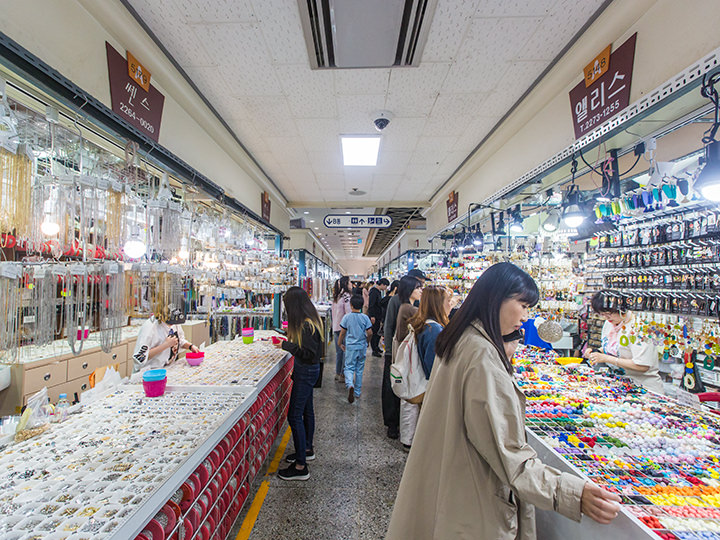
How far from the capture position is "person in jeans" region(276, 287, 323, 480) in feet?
10.6

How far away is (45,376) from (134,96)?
3.38 m

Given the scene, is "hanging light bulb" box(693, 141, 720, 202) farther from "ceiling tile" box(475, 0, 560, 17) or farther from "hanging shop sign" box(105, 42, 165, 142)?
"hanging shop sign" box(105, 42, 165, 142)

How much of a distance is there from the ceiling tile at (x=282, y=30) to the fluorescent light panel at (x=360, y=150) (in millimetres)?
1656

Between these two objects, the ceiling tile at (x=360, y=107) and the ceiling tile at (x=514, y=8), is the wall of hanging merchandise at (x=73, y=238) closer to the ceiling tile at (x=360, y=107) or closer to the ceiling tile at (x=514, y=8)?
the ceiling tile at (x=360, y=107)

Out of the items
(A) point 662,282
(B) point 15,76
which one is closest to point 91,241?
(B) point 15,76

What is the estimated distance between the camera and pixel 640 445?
1.85 metres

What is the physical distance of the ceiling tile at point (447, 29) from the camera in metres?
2.35

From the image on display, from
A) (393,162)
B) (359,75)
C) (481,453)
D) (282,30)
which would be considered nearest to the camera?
(481,453)

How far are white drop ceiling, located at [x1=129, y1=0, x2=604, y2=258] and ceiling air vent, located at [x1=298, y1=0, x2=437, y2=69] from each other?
5.0 inches

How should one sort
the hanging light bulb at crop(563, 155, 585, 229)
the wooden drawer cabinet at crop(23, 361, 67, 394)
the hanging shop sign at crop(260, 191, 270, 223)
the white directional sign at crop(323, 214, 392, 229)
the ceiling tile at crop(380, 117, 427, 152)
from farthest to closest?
the white directional sign at crop(323, 214, 392, 229) → the hanging shop sign at crop(260, 191, 270, 223) → the ceiling tile at crop(380, 117, 427, 152) → the wooden drawer cabinet at crop(23, 361, 67, 394) → the hanging light bulb at crop(563, 155, 585, 229)

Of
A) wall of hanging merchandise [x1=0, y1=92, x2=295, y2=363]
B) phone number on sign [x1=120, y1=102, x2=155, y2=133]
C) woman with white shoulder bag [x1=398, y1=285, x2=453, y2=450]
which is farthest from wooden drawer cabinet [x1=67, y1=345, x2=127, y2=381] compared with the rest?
woman with white shoulder bag [x1=398, y1=285, x2=453, y2=450]

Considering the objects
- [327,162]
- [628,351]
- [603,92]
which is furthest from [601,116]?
[327,162]

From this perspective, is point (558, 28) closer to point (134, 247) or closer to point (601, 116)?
point (601, 116)

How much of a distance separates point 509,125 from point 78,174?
4024 mm
